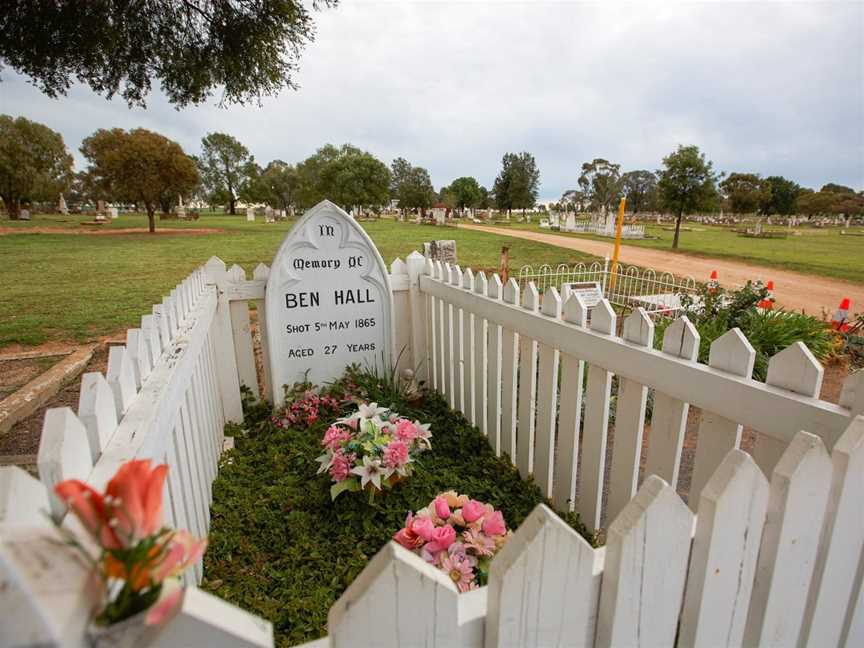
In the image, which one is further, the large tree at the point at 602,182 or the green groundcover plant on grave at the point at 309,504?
the large tree at the point at 602,182

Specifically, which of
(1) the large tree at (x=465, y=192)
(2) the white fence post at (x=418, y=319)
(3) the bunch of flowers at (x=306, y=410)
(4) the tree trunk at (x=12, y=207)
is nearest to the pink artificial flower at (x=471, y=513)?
(3) the bunch of flowers at (x=306, y=410)

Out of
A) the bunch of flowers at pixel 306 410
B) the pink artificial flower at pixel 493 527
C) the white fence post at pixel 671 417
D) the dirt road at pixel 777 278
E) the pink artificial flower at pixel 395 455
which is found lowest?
the dirt road at pixel 777 278

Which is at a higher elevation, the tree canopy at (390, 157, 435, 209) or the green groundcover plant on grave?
the tree canopy at (390, 157, 435, 209)

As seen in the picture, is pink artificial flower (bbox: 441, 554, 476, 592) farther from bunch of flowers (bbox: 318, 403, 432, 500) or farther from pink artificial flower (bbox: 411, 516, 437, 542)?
bunch of flowers (bbox: 318, 403, 432, 500)

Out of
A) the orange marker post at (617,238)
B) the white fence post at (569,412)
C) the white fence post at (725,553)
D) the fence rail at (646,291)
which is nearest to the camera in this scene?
the white fence post at (725,553)

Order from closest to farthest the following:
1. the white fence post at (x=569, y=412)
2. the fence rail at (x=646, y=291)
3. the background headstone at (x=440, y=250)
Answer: the white fence post at (x=569, y=412) < the background headstone at (x=440, y=250) < the fence rail at (x=646, y=291)

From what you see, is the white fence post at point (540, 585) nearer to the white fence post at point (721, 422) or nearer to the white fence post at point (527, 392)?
the white fence post at point (721, 422)

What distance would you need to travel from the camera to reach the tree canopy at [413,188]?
64.4 m

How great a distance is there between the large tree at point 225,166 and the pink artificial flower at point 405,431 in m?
61.0

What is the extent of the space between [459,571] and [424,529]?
187mm

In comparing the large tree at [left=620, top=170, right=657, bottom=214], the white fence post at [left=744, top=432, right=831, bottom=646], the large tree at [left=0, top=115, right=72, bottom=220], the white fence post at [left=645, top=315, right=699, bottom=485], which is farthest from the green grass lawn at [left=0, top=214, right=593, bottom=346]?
the large tree at [left=620, top=170, right=657, bottom=214]

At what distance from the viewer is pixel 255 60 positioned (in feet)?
17.8

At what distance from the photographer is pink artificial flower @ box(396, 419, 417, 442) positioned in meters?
2.60

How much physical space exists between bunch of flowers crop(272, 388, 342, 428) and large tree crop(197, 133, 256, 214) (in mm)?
59922
